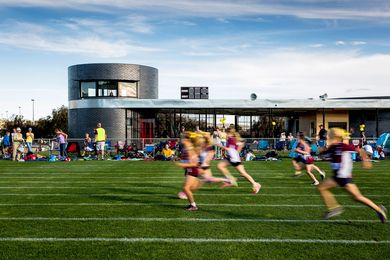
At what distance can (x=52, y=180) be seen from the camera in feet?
45.2

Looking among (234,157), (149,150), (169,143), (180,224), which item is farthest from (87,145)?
(180,224)

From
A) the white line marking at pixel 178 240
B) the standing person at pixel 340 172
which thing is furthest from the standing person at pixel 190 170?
the standing person at pixel 340 172

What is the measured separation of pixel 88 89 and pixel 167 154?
1526 cm

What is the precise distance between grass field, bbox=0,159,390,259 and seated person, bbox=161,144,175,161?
1045cm

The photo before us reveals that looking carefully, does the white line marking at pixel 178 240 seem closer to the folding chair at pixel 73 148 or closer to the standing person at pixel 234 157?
the standing person at pixel 234 157

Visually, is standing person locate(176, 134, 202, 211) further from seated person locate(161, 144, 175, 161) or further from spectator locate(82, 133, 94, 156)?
spectator locate(82, 133, 94, 156)

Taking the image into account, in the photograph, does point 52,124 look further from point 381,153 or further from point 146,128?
point 381,153

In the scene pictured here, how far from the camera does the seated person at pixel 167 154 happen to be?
75.1ft

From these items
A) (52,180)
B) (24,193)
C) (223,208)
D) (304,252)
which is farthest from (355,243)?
(52,180)

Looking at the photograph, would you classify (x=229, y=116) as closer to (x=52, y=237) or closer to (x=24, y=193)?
(x=24, y=193)

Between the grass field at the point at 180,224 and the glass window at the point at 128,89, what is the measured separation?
2374cm

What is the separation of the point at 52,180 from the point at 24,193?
9.26ft

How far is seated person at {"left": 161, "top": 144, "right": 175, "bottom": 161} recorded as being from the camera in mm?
22891

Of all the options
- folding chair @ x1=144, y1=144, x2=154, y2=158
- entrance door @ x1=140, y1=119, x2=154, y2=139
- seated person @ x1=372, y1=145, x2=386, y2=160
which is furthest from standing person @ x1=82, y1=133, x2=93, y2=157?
seated person @ x1=372, y1=145, x2=386, y2=160
